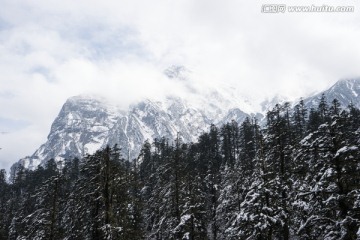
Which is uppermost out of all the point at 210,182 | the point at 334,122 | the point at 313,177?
the point at 210,182

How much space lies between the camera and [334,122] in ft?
57.2

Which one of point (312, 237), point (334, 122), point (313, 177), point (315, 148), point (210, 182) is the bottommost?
point (312, 237)

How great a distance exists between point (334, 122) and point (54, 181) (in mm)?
20302

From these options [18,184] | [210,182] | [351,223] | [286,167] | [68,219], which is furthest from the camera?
[18,184]

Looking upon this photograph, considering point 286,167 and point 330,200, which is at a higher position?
point 286,167

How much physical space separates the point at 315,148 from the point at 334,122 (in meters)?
1.58

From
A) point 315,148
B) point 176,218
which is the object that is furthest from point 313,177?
point 176,218

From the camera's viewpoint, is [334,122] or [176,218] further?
[176,218]

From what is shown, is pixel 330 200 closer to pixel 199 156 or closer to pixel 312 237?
pixel 312 237

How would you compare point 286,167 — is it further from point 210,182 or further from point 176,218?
point 210,182

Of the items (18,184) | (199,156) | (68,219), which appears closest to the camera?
(68,219)

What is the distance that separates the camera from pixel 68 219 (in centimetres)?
3212

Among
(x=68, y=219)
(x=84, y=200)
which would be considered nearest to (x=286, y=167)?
(x=84, y=200)

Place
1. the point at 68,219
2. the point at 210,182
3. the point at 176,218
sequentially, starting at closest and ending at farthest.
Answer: the point at 176,218, the point at 68,219, the point at 210,182
